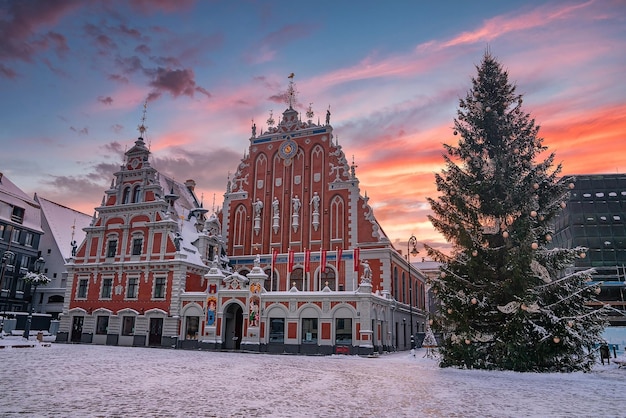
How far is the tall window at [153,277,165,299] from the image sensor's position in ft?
123

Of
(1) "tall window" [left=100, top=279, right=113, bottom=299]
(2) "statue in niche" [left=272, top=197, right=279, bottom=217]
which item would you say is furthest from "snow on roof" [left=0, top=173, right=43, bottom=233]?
(2) "statue in niche" [left=272, top=197, right=279, bottom=217]

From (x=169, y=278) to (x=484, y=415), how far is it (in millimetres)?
31922

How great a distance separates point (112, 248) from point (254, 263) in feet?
45.6

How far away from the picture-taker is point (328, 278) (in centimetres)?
3866

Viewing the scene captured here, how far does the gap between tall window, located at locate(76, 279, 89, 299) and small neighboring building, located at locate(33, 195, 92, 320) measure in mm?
14812

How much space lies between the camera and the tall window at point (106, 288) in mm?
39625

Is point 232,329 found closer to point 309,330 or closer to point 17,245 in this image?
point 309,330

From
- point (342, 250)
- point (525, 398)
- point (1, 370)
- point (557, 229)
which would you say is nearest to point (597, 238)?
point (557, 229)

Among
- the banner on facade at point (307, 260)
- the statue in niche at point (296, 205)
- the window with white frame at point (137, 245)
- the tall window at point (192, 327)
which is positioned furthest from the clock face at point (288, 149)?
the tall window at point (192, 327)

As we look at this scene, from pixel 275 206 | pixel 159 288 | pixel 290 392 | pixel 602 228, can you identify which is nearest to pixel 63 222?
pixel 159 288

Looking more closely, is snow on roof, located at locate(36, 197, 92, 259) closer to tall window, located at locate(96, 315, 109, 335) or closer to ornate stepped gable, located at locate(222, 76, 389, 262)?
tall window, located at locate(96, 315, 109, 335)

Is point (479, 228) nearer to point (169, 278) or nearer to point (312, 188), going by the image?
point (312, 188)

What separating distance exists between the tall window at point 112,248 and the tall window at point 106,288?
2410 mm

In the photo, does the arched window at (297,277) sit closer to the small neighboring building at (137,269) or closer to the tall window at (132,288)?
the small neighboring building at (137,269)
